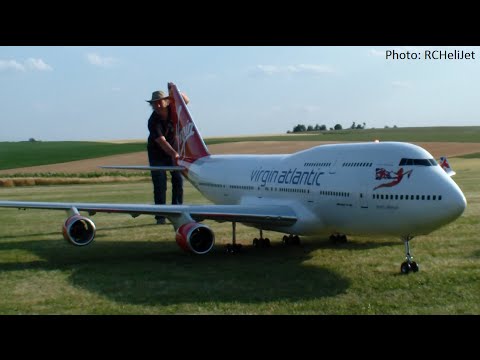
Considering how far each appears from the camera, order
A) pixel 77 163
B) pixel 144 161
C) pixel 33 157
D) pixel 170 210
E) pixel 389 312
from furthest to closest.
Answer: pixel 33 157 → pixel 77 163 → pixel 144 161 → pixel 170 210 → pixel 389 312

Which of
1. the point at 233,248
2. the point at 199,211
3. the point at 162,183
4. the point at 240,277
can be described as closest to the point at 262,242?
the point at 233,248

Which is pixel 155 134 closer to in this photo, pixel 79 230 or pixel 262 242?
pixel 262 242

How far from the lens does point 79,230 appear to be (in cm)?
2025

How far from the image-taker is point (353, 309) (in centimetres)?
1384

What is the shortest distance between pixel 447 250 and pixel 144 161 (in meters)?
64.2

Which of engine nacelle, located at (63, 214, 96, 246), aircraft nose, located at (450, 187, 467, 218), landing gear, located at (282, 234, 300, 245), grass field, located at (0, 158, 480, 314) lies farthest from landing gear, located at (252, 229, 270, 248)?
aircraft nose, located at (450, 187, 467, 218)

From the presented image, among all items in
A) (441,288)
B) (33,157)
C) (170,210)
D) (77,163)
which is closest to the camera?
(441,288)

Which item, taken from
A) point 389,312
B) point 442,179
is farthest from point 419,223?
point 389,312

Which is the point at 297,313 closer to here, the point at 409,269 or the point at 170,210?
the point at 409,269

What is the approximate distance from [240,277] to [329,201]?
13.7 feet

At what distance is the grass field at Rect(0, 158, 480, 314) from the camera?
14375 mm

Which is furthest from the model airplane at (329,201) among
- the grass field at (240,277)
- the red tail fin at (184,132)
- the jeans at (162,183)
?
the jeans at (162,183)

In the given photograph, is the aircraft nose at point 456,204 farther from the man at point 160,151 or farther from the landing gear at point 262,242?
the man at point 160,151

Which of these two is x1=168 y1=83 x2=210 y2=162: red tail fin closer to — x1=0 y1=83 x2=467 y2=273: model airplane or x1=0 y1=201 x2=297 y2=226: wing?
x1=0 y1=83 x2=467 y2=273: model airplane
